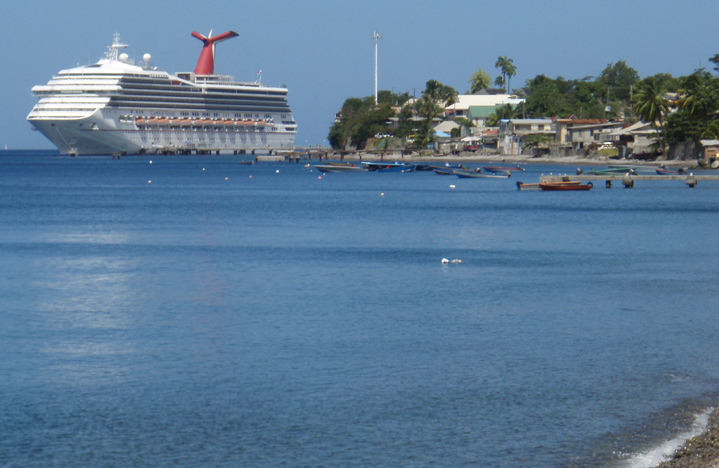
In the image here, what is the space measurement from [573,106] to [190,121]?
220ft

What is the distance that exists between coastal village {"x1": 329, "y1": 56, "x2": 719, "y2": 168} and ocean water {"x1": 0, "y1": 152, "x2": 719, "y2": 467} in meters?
57.7

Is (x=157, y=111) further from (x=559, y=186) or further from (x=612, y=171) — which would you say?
(x=559, y=186)

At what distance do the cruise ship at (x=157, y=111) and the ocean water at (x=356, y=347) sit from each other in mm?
110665

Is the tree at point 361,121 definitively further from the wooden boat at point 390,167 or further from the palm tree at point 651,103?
the palm tree at point 651,103

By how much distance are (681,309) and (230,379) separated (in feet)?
35.1

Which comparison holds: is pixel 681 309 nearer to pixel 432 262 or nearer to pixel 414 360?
pixel 414 360

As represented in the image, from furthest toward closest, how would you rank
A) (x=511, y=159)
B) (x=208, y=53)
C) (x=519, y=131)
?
(x=208, y=53) < (x=519, y=131) < (x=511, y=159)

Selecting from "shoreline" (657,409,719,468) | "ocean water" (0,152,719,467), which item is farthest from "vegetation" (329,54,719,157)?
"shoreline" (657,409,719,468)

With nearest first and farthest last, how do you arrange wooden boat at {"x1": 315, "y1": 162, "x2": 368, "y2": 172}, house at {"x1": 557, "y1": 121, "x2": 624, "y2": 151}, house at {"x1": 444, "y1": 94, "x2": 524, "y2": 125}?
1. wooden boat at {"x1": 315, "y1": 162, "x2": 368, "y2": 172}
2. house at {"x1": 557, "y1": 121, "x2": 624, "y2": 151}
3. house at {"x1": 444, "y1": 94, "x2": 524, "y2": 125}

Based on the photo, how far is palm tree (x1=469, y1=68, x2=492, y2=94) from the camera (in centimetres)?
17750

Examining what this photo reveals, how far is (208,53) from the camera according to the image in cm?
17200

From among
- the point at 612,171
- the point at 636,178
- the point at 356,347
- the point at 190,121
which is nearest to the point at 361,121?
the point at 190,121

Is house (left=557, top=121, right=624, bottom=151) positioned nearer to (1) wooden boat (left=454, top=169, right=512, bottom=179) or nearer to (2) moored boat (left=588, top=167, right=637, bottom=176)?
(1) wooden boat (left=454, top=169, right=512, bottom=179)

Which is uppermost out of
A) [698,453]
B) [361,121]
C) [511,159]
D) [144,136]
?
[361,121]
